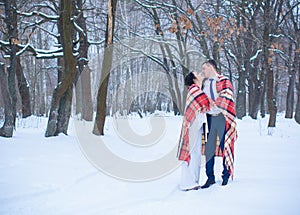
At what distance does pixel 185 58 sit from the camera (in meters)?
21.3

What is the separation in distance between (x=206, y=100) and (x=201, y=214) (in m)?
1.69

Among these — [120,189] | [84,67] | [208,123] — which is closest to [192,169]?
[208,123]

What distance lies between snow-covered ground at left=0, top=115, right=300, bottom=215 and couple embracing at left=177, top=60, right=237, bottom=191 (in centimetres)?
32

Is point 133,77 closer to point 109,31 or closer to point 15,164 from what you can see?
point 109,31

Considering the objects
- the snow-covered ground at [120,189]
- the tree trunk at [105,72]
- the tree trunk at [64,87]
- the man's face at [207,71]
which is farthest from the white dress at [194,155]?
the tree trunk at [105,72]

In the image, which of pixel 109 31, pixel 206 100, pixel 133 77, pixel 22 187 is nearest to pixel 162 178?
pixel 206 100

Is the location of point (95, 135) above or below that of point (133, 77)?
below

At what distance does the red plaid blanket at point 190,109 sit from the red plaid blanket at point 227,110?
234 millimetres

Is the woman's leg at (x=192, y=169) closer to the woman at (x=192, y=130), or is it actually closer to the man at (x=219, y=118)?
the woman at (x=192, y=130)

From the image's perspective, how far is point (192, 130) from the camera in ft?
16.6

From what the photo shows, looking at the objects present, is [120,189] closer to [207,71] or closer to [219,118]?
[219,118]

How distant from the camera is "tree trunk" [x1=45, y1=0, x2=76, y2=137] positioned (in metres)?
8.84

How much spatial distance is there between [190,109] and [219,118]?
1.46 feet

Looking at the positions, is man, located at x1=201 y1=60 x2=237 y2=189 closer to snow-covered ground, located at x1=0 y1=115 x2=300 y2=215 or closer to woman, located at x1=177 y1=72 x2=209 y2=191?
woman, located at x1=177 y1=72 x2=209 y2=191
